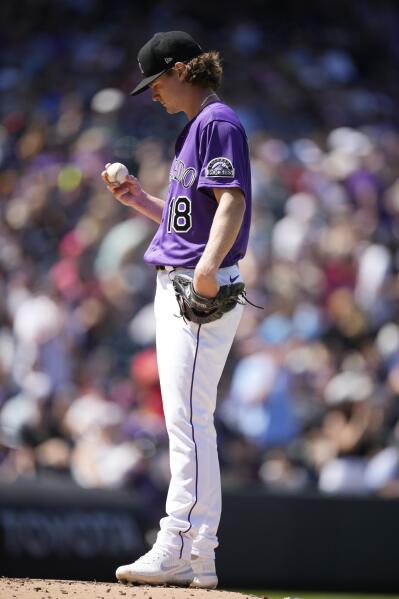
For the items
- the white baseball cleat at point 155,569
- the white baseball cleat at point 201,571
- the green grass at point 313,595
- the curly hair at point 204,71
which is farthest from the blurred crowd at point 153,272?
the curly hair at point 204,71

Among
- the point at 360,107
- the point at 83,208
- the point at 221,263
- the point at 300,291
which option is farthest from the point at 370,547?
the point at 360,107

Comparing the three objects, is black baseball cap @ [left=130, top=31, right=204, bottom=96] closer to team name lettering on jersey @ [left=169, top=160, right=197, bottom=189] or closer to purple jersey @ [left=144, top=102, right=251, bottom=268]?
purple jersey @ [left=144, top=102, right=251, bottom=268]

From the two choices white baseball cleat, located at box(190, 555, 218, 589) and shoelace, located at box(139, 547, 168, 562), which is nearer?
shoelace, located at box(139, 547, 168, 562)

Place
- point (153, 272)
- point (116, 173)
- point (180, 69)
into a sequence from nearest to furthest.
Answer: point (180, 69) → point (116, 173) → point (153, 272)

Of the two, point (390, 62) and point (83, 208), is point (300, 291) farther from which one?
point (390, 62)

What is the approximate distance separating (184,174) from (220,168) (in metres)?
0.20

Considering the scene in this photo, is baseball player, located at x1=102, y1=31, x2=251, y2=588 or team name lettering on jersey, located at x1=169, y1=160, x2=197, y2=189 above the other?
team name lettering on jersey, located at x1=169, y1=160, x2=197, y2=189

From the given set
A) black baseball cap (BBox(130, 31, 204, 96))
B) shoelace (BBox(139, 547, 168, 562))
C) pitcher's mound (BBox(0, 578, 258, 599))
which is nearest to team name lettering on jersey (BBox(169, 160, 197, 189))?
black baseball cap (BBox(130, 31, 204, 96))

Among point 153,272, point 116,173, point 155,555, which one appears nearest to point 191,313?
point 116,173

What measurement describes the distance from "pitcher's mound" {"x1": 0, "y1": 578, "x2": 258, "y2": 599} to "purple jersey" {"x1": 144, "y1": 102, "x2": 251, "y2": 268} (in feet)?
3.93

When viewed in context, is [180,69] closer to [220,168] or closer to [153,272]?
[220,168]

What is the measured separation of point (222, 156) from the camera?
456 centimetres

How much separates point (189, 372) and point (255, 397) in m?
4.84

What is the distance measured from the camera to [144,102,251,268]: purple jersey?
14.9ft
